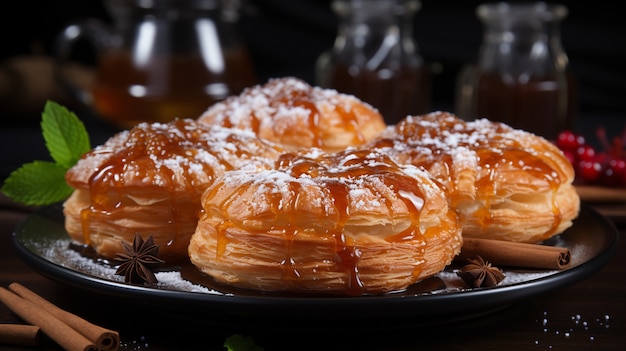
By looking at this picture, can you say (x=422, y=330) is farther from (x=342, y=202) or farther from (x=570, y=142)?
(x=570, y=142)

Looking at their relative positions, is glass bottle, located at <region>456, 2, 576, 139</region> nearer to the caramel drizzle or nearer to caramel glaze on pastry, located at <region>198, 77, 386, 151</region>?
caramel glaze on pastry, located at <region>198, 77, 386, 151</region>

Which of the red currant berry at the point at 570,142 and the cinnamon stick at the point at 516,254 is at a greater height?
the cinnamon stick at the point at 516,254

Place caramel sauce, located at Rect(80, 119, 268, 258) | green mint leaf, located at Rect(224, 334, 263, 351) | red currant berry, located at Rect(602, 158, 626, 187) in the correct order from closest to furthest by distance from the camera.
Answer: green mint leaf, located at Rect(224, 334, 263, 351) < caramel sauce, located at Rect(80, 119, 268, 258) < red currant berry, located at Rect(602, 158, 626, 187)

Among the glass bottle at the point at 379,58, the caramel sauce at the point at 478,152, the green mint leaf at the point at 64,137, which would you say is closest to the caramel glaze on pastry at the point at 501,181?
the caramel sauce at the point at 478,152

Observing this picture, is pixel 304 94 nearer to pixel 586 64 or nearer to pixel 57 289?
pixel 57 289

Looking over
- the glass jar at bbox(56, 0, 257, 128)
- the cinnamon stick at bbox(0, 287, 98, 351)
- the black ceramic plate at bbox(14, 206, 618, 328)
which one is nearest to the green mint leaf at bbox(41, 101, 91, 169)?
the black ceramic plate at bbox(14, 206, 618, 328)

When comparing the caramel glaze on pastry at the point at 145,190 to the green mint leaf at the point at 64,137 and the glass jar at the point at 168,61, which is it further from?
the glass jar at the point at 168,61

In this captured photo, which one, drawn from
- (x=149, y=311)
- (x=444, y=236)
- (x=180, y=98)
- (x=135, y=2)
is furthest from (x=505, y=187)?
(x=135, y=2)

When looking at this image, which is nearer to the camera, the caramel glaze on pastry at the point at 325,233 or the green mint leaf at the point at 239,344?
the green mint leaf at the point at 239,344
